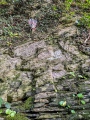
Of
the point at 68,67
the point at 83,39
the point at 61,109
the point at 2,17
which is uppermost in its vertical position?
the point at 2,17

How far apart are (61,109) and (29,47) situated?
7.70 ft

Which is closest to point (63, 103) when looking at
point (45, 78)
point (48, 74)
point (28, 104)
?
point (28, 104)

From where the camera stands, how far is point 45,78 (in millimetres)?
4660

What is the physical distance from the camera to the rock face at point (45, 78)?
3951 mm

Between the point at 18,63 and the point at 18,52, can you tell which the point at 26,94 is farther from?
the point at 18,52

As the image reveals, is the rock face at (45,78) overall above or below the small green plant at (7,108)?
above

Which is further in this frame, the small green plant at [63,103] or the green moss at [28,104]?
the green moss at [28,104]

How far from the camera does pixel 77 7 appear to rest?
734 cm

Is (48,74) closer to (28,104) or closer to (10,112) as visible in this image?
(28,104)

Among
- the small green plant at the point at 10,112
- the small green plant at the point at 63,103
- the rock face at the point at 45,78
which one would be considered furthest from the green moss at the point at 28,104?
the small green plant at the point at 63,103

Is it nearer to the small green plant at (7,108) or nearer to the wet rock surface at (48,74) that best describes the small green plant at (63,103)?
the wet rock surface at (48,74)

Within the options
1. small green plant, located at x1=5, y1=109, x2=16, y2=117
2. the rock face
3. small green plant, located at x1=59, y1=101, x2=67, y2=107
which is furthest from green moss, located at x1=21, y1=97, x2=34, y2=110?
small green plant, located at x1=59, y1=101, x2=67, y2=107

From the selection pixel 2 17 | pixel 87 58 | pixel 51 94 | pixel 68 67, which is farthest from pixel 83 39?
pixel 2 17

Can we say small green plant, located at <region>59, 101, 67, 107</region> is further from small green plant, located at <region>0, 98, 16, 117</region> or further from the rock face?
small green plant, located at <region>0, 98, 16, 117</region>
